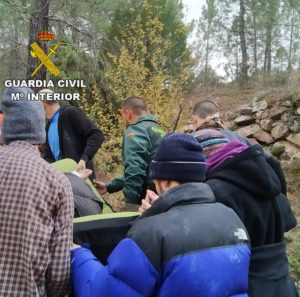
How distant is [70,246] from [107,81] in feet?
33.0

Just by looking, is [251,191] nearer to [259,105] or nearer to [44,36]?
[44,36]

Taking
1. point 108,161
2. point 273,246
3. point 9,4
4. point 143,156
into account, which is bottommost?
point 108,161

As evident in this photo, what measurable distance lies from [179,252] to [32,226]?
651 millimetres

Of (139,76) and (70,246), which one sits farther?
(139,76)

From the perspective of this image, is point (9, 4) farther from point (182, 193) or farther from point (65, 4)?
point (182, 193)

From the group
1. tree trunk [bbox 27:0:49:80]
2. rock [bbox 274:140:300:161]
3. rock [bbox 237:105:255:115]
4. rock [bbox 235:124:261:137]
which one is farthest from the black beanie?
rock [bbox 237:105:255:115]

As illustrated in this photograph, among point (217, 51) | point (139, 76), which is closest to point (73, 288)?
point (139, 76)

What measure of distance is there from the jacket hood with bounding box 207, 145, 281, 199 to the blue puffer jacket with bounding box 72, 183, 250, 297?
52 centimetres

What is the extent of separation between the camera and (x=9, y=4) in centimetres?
996

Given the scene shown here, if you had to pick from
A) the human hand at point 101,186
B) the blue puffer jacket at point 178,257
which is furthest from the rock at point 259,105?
the blue puffer jacket at point 178,257

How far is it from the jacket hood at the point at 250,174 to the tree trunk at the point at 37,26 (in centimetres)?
786

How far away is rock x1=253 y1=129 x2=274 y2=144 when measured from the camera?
35.0 feet

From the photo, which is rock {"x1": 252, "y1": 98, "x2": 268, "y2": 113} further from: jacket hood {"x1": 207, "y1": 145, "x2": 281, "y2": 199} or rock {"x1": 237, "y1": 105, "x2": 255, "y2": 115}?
jacket hood {"x1": 207, "y1": 145, "x2": 281, "y2": 199}

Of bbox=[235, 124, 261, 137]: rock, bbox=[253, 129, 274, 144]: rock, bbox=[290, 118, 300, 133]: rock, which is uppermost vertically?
bbox=[290, 118, 300, 133]: rock
